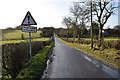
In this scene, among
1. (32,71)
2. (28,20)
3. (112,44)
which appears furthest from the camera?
(112,44)

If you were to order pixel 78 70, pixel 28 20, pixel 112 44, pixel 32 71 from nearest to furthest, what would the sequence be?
pixel 32 71 < pixel 78 70 < pixel 28 20 < pixel 112 44

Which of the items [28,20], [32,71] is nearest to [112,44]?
[28,20]

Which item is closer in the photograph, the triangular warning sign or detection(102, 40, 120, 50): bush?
the triangular warning sign

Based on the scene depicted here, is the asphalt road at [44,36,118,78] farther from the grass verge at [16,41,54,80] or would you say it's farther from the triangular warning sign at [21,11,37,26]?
the triangular warning sign at [21,11,37,26]

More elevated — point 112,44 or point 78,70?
point 112,44

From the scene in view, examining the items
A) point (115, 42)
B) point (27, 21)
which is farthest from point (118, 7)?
point (27, 21)

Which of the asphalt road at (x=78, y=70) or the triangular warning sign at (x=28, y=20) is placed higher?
the triangular warning sign at (x=28, y=20)

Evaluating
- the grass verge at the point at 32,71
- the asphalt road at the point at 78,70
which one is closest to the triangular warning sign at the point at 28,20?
the grass verge at the point at 32,71

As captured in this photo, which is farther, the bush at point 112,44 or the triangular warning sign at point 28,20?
the bush at point 112,44

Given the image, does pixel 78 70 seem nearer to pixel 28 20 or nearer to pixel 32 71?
pixel 32 71

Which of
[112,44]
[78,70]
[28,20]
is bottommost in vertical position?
[78,70]

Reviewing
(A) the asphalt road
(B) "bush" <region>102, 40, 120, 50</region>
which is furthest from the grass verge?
(B) "bush" <region>102, 40, 120, 50</region>

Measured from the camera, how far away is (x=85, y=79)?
418 centimetres

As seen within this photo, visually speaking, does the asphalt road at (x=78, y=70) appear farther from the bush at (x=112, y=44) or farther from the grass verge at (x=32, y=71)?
the bush at (x=112, y=44)
